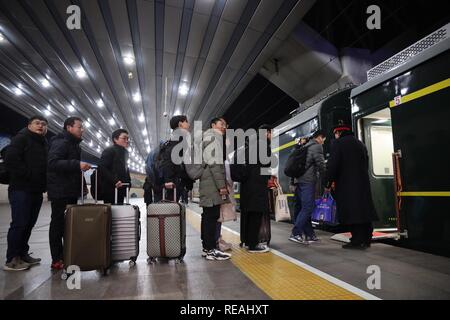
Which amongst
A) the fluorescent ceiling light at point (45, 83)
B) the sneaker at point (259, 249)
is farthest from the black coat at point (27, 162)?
the fluorescent ceiling light at point (45, 83)

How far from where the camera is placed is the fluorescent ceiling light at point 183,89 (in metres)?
12.0

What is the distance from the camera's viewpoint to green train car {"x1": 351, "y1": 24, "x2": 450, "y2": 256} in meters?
3.60

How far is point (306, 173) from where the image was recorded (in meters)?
5.04

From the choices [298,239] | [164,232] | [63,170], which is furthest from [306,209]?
[63,170]

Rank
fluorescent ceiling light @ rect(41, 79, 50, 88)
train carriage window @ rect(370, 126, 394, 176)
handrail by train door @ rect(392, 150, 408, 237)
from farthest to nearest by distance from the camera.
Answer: fluorescent ceiling light @ rect(41, 79, 50, 88) < train carriage window @ rect(370, 126, 394, 176) < handrail by train door @ rect(392, 150, 408, 237)

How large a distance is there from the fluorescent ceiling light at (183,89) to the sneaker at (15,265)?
9351 mm

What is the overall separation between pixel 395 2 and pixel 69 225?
1132 centimetres

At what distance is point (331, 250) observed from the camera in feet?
14.4

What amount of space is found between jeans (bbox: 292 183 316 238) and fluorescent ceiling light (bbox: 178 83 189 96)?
8.13 m

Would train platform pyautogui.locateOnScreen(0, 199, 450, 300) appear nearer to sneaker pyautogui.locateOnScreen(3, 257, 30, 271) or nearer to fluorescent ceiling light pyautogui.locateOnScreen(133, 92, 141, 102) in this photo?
sneaker pyautogui.locateOnScreen(3, 257, 30, 271)

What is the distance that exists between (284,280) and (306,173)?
7.91 ft

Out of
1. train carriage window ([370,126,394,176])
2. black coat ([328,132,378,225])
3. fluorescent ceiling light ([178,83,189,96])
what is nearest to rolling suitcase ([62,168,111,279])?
black coat ([328,132,378,225])
